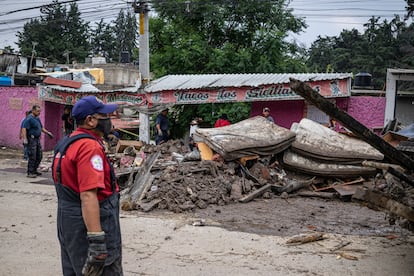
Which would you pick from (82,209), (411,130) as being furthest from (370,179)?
(82,209)

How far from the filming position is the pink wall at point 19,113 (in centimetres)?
1842

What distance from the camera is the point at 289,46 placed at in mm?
23984

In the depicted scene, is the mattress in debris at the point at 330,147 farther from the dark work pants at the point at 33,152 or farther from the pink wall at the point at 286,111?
the dark work pants at the point at 33,152

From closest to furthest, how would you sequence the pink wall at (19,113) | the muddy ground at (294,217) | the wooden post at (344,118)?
the wooden post at (344,118), the muddy ground at (294,217), the pink wall at (19,113)

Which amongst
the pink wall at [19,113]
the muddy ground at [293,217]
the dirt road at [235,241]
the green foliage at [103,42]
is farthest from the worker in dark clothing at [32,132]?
the green foliage at [103,42]

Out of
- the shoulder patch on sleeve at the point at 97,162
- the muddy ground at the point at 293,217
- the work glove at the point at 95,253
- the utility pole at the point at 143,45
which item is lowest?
the muddy ground at the point at 293,217

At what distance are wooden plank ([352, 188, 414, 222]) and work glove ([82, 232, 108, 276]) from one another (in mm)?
2646

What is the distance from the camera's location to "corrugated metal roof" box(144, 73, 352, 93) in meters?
14.0

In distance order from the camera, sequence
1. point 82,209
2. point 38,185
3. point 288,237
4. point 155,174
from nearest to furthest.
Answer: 1. point 82,209
2. point 288,237
3. point 155,174
4. point 38,185

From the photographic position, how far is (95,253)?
9.06 feet

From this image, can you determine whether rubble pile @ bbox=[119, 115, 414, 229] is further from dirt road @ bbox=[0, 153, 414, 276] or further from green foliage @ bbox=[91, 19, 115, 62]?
green foliage @ bbox=[91, 19, 115, 62]

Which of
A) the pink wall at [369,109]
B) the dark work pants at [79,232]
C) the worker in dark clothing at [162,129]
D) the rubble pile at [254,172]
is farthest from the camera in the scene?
the pink wall at [369,109]

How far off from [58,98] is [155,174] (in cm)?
1030

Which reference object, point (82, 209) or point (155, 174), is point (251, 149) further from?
point (82, 209)
